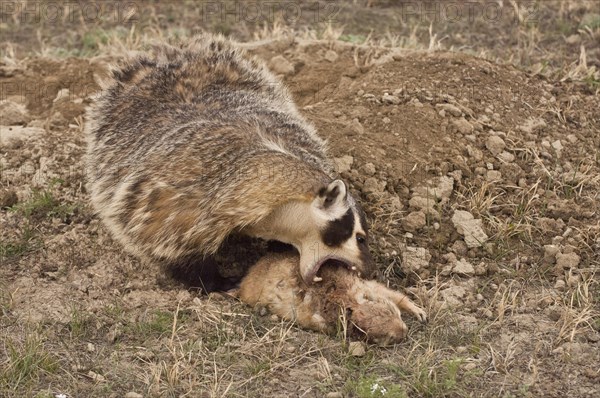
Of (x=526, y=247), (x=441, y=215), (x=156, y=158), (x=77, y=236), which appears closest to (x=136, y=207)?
(x=156, y=158)

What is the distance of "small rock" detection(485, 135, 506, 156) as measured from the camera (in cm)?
533

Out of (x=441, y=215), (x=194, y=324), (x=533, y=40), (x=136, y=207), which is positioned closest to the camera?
(x=194, y=324)

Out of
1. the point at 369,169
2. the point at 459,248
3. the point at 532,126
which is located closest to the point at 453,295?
the point at 459,248

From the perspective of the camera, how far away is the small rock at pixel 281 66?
6465 mm

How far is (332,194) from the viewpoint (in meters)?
4.15

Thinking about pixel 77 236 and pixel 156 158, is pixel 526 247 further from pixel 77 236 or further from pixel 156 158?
pixel 77 236

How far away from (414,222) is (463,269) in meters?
0.40

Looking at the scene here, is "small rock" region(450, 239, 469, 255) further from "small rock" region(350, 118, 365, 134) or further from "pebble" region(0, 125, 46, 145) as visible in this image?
"pebble" region(0, 125, 46, 145)

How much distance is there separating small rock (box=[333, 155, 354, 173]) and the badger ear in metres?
0.94

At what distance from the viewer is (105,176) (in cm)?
502

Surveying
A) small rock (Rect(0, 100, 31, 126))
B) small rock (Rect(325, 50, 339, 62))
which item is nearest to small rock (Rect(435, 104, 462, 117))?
small rock (Rect(325, 50, 339, 62))

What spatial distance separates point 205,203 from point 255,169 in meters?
0.28

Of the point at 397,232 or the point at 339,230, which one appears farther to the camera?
the point at 397,232

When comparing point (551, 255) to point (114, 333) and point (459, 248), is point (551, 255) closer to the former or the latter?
point (459, 248)
